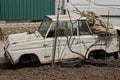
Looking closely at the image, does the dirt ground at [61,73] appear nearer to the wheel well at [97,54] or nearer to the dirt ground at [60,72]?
the dirt ground at [60,72]

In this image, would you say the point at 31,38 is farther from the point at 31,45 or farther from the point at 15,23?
the point at 15,23

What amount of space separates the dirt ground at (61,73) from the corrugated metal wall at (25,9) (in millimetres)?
4048

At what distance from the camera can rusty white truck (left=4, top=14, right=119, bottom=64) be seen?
29.6 feet

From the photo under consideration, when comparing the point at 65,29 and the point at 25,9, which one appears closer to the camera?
the point at 65,29

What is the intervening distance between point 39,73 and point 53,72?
0.36 metres

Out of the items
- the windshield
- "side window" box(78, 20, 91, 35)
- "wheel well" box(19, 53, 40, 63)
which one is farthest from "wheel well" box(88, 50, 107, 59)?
"wheel well" box(19, 53, 40, 63)

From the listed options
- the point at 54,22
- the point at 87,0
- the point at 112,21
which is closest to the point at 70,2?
the point at 87,0

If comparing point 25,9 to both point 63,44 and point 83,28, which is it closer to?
point 83,28

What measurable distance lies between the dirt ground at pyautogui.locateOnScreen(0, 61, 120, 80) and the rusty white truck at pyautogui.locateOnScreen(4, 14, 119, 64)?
351mm

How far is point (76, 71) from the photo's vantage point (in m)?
8.68

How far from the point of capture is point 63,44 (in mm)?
9234

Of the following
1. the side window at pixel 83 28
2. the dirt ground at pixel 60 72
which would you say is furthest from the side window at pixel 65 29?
the dirt ground at pixel 60 72

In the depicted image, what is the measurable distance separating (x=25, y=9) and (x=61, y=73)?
508 centimetres

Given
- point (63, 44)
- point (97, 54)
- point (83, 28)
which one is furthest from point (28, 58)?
point (97, 54)
